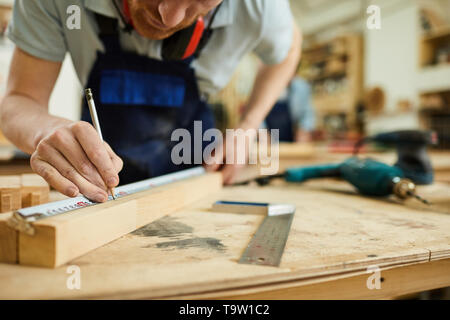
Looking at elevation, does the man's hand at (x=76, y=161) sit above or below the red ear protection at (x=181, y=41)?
below

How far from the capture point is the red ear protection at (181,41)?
0.90 m

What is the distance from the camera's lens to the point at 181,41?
94 centimetres

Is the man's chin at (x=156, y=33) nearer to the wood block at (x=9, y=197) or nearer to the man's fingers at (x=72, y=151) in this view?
the man's fingers at (x=72, y=151)

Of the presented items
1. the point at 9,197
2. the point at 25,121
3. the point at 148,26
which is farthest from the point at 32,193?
the point at 148,26

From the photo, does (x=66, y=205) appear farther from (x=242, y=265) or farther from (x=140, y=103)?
(x=140, y=103)

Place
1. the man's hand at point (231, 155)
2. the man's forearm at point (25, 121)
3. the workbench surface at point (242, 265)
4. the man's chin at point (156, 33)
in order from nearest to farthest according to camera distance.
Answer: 1. the workbench surface at point (242, 265)
2. the man's forearm at point (25, 121)
3. the man's chin at point (156, 33)
4. the man's hand at point (231, 155)

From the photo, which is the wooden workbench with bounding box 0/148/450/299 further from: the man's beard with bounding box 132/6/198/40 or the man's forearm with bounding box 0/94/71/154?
the man's beard with bounding box 132/6/198/40

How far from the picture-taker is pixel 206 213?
34.6 inches

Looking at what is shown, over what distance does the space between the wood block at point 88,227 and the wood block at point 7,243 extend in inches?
0.5

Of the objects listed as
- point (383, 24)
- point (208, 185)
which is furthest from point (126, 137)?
point (383, 24)

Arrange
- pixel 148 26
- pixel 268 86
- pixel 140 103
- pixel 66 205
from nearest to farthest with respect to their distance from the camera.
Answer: pixel 66 205 → pixel 148 26 → pixel 140 103 → pixel 268 86

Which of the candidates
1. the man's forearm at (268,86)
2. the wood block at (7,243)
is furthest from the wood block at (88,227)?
the man's forearm at (268,86)

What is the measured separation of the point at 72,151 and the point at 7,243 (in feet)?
0.63

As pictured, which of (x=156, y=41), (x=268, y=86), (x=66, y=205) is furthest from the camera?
(x=268, y=86)
